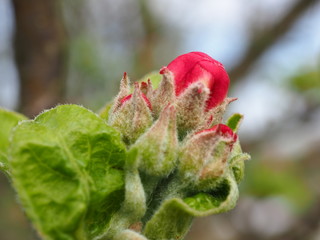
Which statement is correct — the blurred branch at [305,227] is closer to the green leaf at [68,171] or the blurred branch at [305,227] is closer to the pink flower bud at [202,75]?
the pink flower bud at [202,75]

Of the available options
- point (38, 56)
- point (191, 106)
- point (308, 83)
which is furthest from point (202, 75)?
point (308, 83)

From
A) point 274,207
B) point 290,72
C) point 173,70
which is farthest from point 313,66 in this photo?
point 173,70

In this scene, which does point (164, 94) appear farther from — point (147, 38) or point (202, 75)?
point (147, 38)

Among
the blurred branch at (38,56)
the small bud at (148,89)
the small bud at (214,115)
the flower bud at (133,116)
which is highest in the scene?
the blurred branch at (38,56)

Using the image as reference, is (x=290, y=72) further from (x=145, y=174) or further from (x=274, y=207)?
(x=145, y=174)

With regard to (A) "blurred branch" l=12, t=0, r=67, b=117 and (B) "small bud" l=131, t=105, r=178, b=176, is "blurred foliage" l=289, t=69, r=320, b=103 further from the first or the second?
(B) "small bud" l=131, t=105, r=178, b=176

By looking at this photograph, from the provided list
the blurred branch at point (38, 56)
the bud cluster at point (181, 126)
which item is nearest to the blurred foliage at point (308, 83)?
the blurred branch at point (38, 56)
